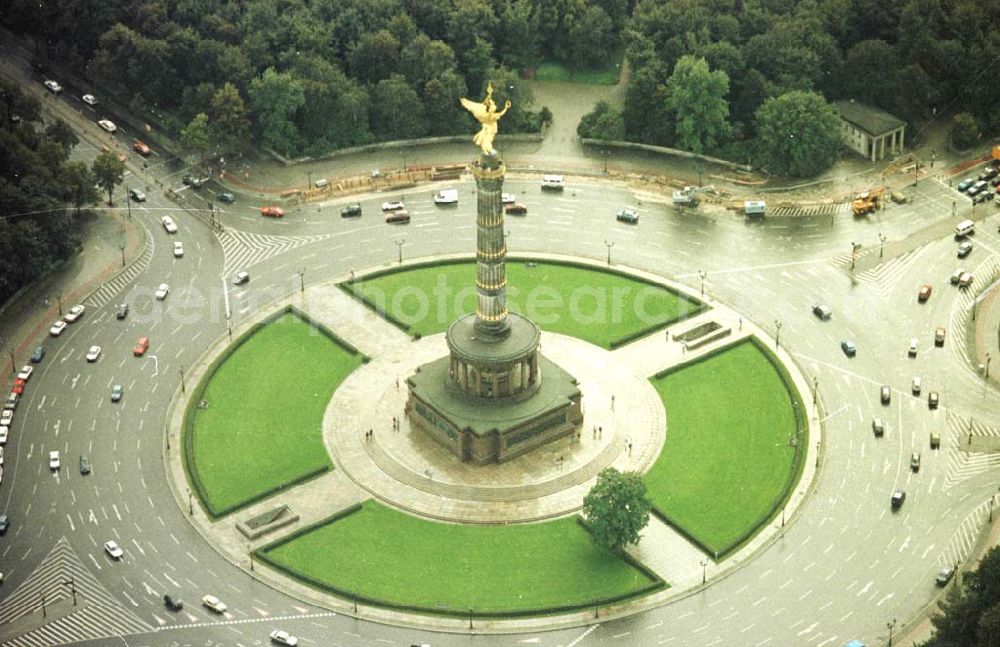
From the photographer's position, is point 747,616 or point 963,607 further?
point 747,616

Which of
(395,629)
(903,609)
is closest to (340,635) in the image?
(395,629)

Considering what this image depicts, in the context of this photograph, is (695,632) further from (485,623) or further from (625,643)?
(485,623)

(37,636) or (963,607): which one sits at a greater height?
(37,636)

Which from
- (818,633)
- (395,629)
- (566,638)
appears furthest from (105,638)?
(818,633)

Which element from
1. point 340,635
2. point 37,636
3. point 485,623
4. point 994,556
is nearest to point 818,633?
point 994,556

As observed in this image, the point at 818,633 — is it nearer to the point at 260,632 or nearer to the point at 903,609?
the point at 903,609

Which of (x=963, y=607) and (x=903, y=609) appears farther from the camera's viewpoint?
(x=903, y=609)

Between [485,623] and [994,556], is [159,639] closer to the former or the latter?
[485,623]
